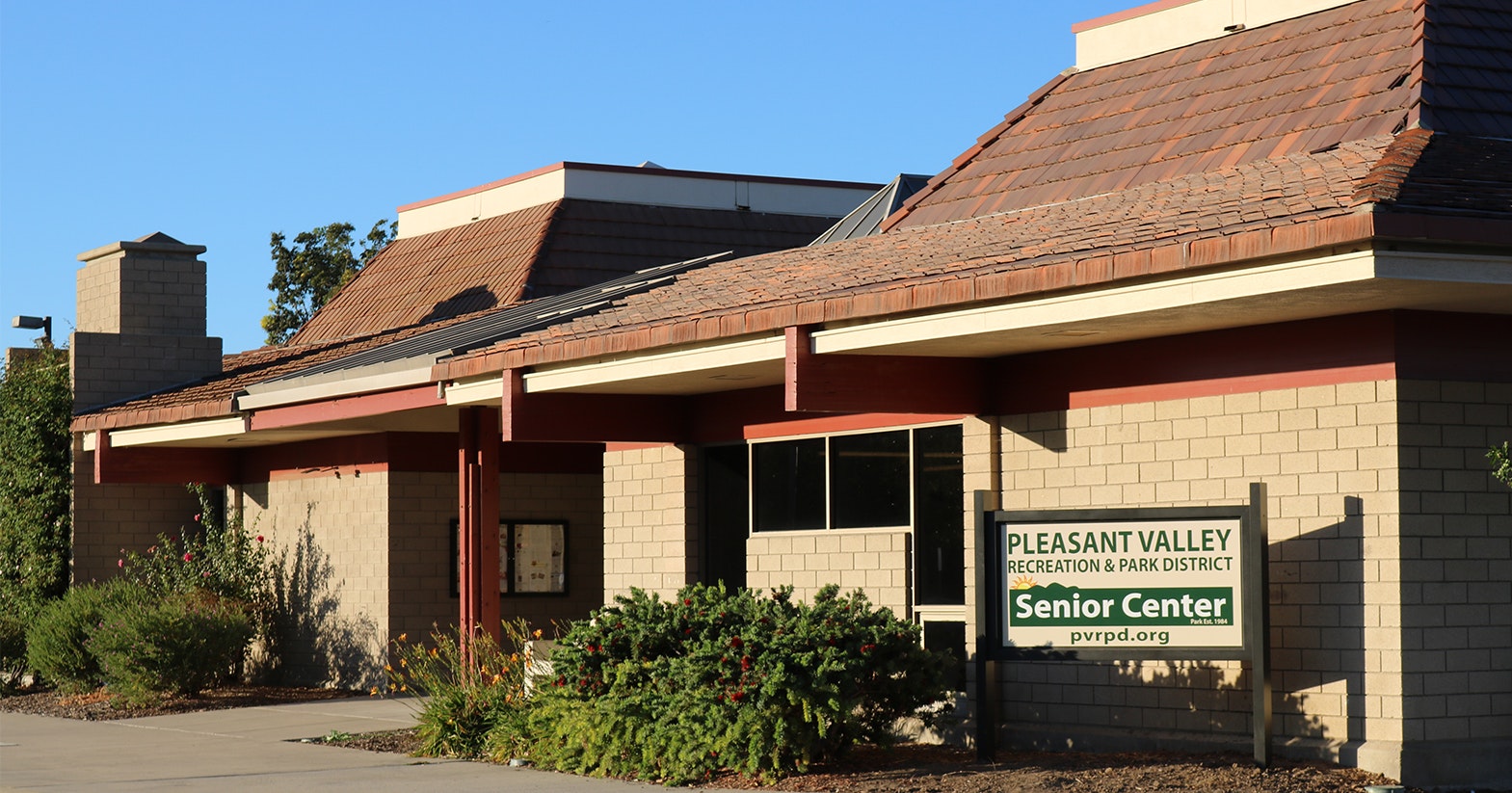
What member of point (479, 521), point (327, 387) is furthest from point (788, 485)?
point (327, 387)

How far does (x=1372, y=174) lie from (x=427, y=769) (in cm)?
751

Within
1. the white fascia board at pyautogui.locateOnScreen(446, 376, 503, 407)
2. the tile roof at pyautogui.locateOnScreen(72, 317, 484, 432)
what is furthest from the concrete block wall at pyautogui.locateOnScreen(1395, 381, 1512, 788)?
the tile roof at pyautogui.locateOnScreen(72, 317, 484, 432)

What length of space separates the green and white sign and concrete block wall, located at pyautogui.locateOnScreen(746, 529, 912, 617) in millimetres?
2072

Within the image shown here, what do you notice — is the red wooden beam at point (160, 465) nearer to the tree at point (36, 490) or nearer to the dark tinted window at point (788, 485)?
the tree at point (36, 490)

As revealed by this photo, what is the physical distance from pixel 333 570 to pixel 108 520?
4.13m

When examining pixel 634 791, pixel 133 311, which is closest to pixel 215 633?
pixel 133 311

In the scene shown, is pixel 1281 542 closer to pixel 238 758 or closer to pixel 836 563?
pixel 836 563

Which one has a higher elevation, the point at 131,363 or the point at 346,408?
the point at 131,363

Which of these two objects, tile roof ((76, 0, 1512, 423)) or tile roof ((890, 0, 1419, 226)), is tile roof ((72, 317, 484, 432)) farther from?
tile roof ((890, 0, 1419, 226))

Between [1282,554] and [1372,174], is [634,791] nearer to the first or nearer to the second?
[1282,554]

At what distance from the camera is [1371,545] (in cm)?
1135

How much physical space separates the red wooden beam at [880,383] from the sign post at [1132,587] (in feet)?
3.69

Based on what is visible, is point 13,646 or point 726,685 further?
point 13,646

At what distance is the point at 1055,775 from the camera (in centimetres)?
1174
